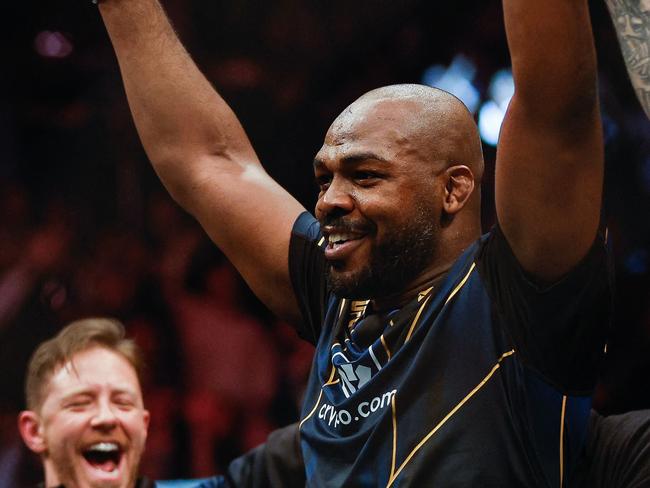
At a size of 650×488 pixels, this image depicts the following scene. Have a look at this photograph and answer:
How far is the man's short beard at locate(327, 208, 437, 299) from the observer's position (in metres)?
1.65

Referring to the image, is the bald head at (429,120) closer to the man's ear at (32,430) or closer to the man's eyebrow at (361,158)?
the man's eyebrow at (361,158)

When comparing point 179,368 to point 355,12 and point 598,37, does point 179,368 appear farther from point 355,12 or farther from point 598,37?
point 598,37

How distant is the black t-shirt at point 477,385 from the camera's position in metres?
1.42

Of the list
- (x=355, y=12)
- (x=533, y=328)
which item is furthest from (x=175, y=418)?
(x=533, y=328)

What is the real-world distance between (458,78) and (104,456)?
Answer: 5.59 ft

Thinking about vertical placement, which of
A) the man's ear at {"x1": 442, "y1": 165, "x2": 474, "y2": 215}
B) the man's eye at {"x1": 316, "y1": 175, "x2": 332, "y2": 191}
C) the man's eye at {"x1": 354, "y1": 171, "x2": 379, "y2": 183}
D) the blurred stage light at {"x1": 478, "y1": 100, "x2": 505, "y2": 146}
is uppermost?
the blurred stage light at {"x1": 478, "y1": 100, "x2": 505, "y2": 146}

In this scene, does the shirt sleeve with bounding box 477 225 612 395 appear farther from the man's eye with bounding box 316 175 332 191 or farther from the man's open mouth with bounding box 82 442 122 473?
the man's open mouth with bounding box 82 442 122 473

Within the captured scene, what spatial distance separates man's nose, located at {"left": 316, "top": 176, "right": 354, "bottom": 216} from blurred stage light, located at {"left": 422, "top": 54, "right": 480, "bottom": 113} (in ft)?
6.30

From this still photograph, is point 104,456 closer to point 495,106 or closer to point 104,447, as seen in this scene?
point 104,447

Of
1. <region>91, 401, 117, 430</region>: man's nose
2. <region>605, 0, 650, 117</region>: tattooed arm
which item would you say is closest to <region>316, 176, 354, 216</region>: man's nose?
<region>605, 0, 650, 117</region>: tattooed arm

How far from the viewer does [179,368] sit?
11.9 feet

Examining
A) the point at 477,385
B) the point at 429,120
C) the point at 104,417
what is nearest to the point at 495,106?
the point at 104,417

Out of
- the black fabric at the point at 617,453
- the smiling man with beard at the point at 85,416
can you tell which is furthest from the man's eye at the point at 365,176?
the smiling man with beard at the point at 85,416

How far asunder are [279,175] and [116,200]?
0.57 m
